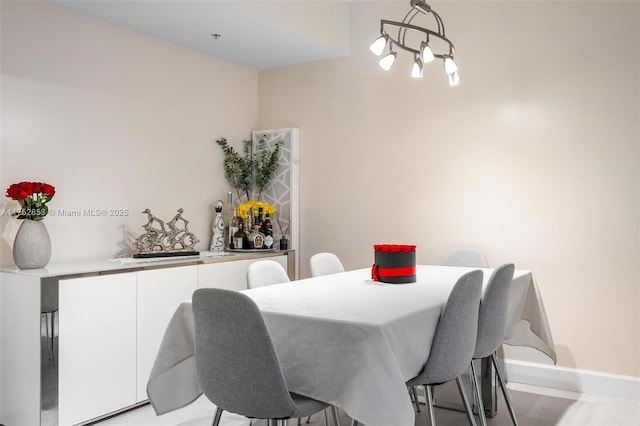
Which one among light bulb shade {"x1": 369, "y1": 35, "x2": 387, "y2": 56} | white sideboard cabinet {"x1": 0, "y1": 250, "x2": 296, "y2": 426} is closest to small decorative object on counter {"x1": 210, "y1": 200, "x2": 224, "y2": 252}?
white sideboard cabinet {"x1": 0, "y1": 250, "x2": 296, "y2": 426}

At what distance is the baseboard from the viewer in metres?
3.44

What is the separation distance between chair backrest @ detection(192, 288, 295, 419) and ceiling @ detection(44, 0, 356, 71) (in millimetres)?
2211

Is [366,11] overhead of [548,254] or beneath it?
overhead

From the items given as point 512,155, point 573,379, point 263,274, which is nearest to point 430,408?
point 263,274

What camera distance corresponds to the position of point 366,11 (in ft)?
14.8

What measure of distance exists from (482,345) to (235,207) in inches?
109

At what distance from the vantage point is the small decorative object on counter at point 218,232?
448cm

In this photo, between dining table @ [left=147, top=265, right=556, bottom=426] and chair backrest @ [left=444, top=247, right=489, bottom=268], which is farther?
chair backrest @ [left=444, top=247, right=489, bottom=268]

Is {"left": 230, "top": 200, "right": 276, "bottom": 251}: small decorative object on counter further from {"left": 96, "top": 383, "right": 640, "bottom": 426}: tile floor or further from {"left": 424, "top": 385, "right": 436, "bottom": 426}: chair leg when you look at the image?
{"left": 424, "top": 385, "right": 436, "bottom": 426}: chair leg

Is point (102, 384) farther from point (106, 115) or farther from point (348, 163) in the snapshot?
point (348, 163)

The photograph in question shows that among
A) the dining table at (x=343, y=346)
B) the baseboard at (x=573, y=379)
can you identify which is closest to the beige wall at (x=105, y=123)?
the dining table at (x=343, y=346)

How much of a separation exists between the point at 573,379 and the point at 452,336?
190 cm

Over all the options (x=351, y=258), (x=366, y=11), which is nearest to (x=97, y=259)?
(x=351, y=258)

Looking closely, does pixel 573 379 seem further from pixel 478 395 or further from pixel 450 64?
pixel 450 64
